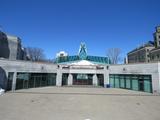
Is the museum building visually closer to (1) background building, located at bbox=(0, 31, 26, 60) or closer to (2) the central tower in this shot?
(2) the central tower

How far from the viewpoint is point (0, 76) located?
72.0ft

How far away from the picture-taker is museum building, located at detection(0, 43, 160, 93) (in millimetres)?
23734

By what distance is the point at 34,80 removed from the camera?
29281mm

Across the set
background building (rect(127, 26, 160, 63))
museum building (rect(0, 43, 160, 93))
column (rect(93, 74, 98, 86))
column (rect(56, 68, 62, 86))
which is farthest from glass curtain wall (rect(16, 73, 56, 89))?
background building (rect(127, 26, 160, 63))

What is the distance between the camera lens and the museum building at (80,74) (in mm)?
23734

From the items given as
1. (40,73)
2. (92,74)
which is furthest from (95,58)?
(40,73)

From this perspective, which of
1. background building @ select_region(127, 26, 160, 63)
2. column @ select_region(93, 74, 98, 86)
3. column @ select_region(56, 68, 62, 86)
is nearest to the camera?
column @ select_region(56, 68, 62, 86)

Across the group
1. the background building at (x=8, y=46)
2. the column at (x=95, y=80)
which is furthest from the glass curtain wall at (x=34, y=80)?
the background building at (x=8, y=46)

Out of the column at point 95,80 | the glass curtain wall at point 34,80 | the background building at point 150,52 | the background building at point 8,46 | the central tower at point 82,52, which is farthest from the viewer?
the background building at point 150,52

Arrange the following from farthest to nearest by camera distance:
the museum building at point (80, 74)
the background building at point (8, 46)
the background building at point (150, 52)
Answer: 1. the background building at point (150, 52)
2. the background building at point (8, 46)
3. the museum building at point (80, 74)

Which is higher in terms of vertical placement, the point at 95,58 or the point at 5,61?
the point at 95,58

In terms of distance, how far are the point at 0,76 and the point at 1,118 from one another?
14.1 m

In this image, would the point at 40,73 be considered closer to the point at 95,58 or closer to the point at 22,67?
the point at 22,67

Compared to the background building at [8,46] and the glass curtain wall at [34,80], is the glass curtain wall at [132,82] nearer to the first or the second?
the glass curtain wall at [34,80]
